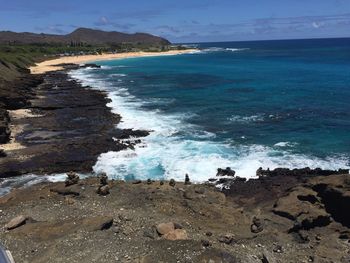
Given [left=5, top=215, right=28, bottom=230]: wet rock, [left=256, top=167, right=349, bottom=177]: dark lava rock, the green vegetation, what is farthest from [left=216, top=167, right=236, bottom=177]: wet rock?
the green vegetation

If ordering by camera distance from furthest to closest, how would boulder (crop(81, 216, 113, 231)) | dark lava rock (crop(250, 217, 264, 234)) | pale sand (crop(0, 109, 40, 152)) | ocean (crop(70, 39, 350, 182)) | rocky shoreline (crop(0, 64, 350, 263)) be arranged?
pale sand (crop(0, 109, 40, 152)) → ocean (crop(70, 39, 350, 182)) → dark lava rock (crop(250, 217, 264, 234)) → boulder (crop(81, 216, 113, 231)) → rocky shoreline (crop(0, 64, 350, 263))

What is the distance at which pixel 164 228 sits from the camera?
19.4 meters

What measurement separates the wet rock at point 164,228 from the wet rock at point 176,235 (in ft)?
0.72

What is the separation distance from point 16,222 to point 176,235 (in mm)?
7050

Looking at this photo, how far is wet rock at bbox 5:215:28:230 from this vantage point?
65.7 ft

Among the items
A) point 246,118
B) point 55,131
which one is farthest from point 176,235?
point 246,118

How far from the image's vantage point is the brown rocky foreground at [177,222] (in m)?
17.9

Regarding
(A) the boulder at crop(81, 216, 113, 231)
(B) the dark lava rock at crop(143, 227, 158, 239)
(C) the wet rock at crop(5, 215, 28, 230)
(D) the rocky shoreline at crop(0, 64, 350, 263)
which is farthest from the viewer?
(C) the wet rock at crop(5, 215, 28, 230)

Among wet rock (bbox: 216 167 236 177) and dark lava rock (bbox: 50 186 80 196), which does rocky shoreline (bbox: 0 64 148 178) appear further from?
wet rock (bbox: 216 167 236 177)

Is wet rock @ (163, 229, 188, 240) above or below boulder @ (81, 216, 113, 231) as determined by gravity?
below

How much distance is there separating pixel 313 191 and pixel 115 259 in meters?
11.8

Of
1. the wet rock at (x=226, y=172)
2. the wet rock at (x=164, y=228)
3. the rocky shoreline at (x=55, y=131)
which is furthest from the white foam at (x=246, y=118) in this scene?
the wet rock at (x=164, y=228)

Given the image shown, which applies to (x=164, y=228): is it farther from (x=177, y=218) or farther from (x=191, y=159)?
(x=191, y=159)

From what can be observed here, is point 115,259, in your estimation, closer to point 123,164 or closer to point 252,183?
point 252,183
